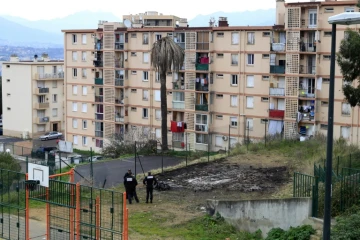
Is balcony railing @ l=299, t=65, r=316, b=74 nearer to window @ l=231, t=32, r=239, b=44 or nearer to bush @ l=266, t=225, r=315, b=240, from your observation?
window @ l=231, t=32, r=239, b=44

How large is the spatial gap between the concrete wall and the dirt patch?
483 cm

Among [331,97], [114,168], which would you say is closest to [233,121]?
[114,168]

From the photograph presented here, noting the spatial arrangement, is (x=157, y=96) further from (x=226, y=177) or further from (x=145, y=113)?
(x=226, y=177)

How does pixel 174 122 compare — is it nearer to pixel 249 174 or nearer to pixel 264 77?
pixel 264 77

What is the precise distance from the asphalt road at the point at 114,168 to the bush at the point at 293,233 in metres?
10.9

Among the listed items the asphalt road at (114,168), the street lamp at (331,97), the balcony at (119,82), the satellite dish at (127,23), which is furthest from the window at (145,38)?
the street lamp at (331,97)

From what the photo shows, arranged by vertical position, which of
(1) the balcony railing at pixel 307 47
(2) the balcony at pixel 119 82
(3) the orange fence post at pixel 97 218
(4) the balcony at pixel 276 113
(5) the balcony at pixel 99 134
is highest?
(1) the balcony railing at pixel 307 47

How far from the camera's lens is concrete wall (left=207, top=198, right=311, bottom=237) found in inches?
766

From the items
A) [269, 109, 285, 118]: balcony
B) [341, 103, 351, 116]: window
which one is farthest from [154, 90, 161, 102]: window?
[341, 103, 351, 116]: window

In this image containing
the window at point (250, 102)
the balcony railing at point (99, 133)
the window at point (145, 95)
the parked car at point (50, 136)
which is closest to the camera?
the window at point (250, 102)

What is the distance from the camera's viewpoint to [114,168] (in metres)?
34.8

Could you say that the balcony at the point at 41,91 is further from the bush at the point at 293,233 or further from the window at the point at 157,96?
the bush at the point at 293,233

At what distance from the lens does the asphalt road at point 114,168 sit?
99.3 feet

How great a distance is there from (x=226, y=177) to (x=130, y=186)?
19.9 feet
